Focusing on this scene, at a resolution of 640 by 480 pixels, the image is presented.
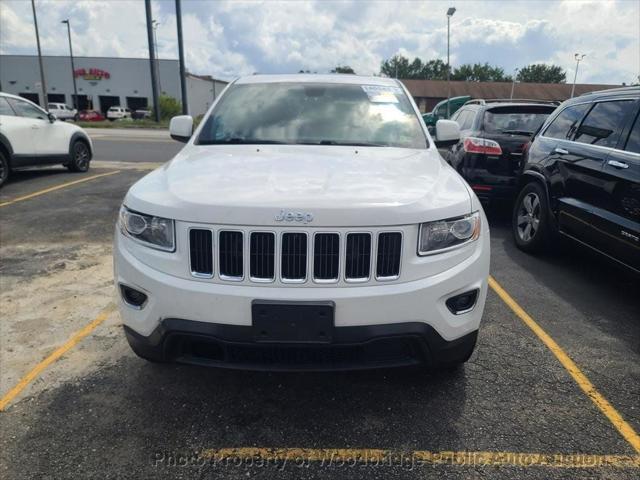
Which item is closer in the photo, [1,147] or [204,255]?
Answer: [204,255]

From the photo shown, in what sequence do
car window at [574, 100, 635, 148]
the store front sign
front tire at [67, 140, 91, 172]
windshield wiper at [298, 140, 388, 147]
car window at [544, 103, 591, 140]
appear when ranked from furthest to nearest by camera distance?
the store front sign, front tire at [67, 140, 91, 172], car window at [544, 103, 591, 140], car window at [574, 100, 635, 148], windshield wiper at [298, 140, 388, 147]

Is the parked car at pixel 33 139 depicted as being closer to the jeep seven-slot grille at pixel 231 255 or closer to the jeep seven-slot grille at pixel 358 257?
the jeep seven-slot grille at pixel 231 255

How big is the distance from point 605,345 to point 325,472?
2.30 meters

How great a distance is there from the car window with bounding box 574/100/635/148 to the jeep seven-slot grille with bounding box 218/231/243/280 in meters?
3.45

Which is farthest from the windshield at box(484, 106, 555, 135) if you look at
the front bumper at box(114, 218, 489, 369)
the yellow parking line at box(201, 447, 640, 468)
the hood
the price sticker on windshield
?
the yellow parking line at box(201, 447, 640, 468)

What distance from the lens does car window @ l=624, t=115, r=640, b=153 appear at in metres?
3.86

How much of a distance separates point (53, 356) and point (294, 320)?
1.90 m

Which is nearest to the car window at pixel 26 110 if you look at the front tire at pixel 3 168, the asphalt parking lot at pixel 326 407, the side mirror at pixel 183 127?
the front tire at pixel 3 168

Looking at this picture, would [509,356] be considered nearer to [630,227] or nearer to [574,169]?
[630,227]

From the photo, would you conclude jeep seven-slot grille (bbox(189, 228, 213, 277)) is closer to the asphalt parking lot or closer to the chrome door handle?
the asphalt parking lot

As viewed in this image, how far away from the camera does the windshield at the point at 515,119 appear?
6.56 metres

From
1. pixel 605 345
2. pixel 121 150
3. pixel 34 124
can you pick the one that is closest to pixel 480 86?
pixel 121 150

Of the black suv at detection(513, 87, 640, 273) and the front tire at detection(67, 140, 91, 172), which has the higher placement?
the black suv at detection(513, 87, 640, 273)

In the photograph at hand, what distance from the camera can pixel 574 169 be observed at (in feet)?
15.0
